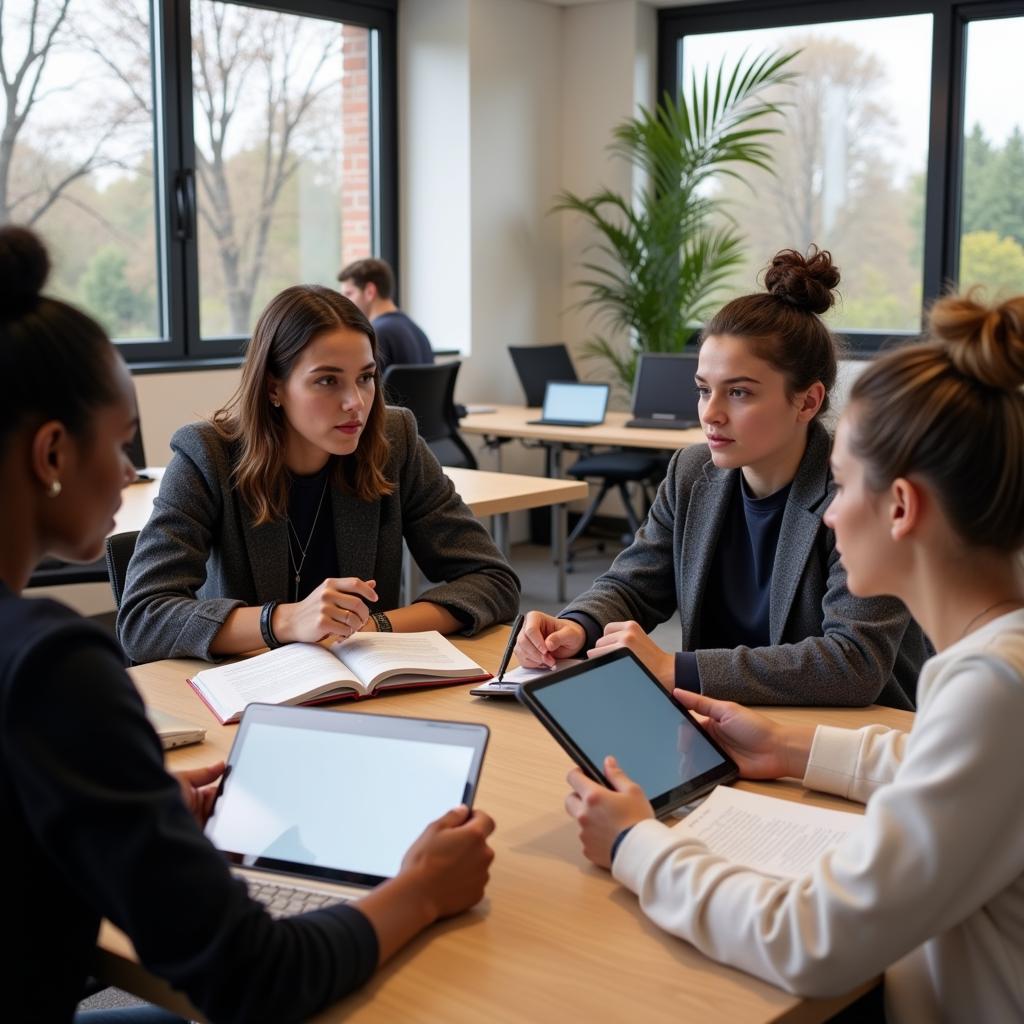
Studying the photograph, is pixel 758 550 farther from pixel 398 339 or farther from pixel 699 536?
pixel 398 339

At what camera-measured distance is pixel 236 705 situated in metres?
1.71

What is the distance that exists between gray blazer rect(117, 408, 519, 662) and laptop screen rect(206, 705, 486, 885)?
694mm

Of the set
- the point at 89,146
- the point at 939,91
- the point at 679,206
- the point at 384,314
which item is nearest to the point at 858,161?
the point at 939,91

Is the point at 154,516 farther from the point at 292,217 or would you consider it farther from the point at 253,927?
the point at 292,217

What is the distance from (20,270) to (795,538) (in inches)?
49.7

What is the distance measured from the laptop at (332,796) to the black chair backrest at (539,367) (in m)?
5.06

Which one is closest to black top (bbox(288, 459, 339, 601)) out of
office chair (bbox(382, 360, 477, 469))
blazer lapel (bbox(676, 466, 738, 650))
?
blazer lapel (bbox(676, 466, 738, 650))

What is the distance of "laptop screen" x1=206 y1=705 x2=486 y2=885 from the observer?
4.00ft

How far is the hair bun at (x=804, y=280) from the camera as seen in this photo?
2.01 meters

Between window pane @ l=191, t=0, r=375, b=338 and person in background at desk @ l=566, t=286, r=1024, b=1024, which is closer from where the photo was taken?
person in background at desk @ l=566, t=286, r=1024, b=1024

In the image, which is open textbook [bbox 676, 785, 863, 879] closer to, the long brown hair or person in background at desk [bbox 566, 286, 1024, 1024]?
person in background at desk [bbox 566, 286, 1024, 1024]

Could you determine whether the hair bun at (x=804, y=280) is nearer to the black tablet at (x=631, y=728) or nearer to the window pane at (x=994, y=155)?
the black tablet at (x=631, y=728)

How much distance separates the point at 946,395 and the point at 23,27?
441cm

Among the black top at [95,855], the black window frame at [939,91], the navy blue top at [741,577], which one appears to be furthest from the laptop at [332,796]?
the black window frame at [939,91]
